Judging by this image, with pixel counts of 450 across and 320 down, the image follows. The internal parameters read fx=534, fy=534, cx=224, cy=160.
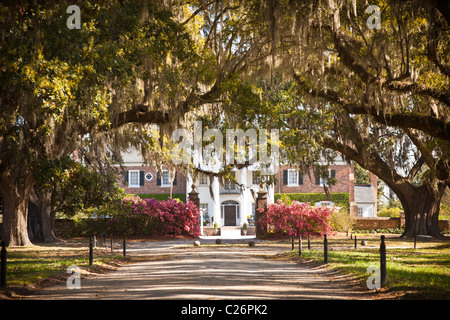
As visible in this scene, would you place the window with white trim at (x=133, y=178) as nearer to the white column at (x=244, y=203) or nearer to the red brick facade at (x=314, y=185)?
the white column at (x=244, y=203)

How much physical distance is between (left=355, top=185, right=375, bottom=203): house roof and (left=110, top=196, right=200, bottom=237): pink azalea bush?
86.6ft

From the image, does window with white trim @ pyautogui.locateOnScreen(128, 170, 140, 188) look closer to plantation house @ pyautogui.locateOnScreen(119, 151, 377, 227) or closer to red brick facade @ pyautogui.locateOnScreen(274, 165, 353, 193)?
plantation house @ pyautogui.locateOnScreen(119, 151, 377, 227)

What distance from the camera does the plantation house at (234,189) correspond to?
48.8 metres

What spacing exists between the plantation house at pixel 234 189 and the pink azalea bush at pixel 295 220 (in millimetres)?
16355

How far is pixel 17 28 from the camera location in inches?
527

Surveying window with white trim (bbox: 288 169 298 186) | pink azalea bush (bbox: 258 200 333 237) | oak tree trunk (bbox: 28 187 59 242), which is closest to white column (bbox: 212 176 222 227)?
window with white trim (bbox: 288 169 298 186)

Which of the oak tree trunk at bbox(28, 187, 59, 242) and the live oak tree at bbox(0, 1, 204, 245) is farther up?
the live oak tree at bbox(0, 1, 204, 245)

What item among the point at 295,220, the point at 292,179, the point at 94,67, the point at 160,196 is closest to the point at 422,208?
the point at 295,220

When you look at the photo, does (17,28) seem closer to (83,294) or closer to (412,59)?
(83,294)

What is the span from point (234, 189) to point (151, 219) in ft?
66.0

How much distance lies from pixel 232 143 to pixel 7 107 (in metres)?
9.76


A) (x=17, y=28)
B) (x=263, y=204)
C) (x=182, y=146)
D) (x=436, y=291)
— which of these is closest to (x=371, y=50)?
(x=436, y=291)

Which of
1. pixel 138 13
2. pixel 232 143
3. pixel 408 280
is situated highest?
pixel 138 13

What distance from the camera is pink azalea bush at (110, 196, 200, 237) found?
32.1 m
